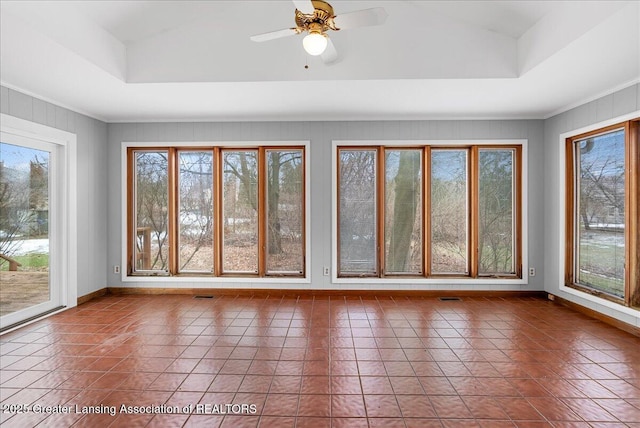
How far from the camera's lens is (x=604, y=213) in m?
3.94

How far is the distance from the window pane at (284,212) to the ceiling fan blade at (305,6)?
277cm

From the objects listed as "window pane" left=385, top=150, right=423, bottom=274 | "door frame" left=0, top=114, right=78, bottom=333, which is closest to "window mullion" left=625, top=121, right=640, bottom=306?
"window pane" left=385, top=150, right=423, bottom=274

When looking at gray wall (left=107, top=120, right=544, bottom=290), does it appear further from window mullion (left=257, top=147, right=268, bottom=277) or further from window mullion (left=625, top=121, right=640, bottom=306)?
window mullion (left=625, top=121, right=640, bottom=306)

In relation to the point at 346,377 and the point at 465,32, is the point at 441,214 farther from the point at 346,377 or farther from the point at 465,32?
the point at 346,377

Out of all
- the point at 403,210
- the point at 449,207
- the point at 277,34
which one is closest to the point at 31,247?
the point at 277,34

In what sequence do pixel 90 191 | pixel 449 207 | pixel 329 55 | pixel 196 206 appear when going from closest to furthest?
pixel 329 55 < pixel 90 191 < pixel 449 207 < pixel 196 206

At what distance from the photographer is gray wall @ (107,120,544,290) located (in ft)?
15.9

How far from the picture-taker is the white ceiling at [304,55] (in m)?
2.87

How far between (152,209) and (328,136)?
114 inches

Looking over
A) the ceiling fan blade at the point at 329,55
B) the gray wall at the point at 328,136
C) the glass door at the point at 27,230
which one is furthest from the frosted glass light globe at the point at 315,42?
the glass door at the point at 27,230

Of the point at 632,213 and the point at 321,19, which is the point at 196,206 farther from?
the point at 632,213

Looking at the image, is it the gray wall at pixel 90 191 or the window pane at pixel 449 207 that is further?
the window pane at pixel 449 207

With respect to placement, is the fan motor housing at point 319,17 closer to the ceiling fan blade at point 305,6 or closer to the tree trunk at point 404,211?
the ceiling fan blade at point 305,6

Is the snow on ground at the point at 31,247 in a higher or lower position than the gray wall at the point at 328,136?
lower
